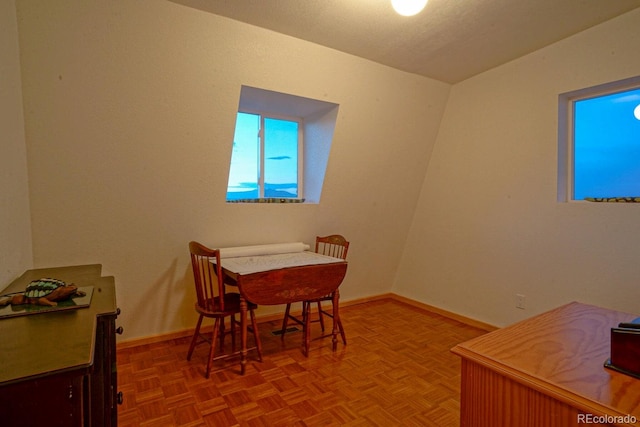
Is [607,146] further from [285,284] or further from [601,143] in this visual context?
[285,284]

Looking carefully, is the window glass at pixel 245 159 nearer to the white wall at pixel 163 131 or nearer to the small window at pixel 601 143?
the white wall at pixel 163 131

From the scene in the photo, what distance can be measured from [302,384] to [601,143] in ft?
8.61

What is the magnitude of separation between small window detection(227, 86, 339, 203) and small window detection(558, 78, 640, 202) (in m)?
1.73

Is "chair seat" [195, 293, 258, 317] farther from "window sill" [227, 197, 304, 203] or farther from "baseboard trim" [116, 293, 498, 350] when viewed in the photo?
"window sill" [227, 197, 304, 203]

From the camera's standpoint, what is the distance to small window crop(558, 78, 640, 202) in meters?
2.36

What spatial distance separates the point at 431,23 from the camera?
6.93 ft

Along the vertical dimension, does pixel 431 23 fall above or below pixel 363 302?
above

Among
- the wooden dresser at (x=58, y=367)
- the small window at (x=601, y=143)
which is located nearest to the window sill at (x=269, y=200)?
the wooden dresser at (x=58, y=367)

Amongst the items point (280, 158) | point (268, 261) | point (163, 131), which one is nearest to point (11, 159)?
point (163, 131)

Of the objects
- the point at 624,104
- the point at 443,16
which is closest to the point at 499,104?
the point at 624,104

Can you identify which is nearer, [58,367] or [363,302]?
[58,367]

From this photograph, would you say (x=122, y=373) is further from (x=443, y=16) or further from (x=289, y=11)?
(x=443, y=16)

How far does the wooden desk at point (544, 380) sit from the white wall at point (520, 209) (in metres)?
1.55

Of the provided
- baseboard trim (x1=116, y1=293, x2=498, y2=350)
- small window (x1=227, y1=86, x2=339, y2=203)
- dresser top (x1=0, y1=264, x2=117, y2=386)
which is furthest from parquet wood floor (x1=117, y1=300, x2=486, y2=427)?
small window (x1=227, y1=86, x2=339, y2=203)
